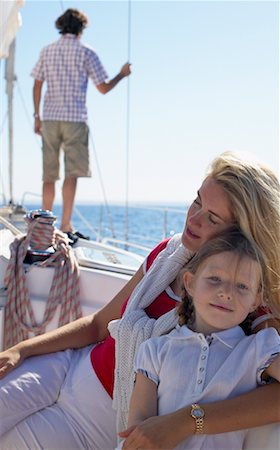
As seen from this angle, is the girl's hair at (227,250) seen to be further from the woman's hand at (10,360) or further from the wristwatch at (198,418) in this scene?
the woman's hand at (10,360)

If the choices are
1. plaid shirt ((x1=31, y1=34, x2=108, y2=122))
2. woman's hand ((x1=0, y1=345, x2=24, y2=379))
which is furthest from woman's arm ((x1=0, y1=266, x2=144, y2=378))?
plaid shirt ((x1=31, y1=34, x2=108, y2=122))

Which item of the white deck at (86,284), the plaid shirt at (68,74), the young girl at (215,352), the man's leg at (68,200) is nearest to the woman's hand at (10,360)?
the young girl at (215,352)

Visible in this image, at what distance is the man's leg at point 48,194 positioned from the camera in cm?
394

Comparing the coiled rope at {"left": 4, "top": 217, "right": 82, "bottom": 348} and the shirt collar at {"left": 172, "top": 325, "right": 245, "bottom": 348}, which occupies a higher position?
the shirt collar at {"left": 172, "top": 325, "right": 245, "bottom": 348}

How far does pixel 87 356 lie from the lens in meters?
1.67

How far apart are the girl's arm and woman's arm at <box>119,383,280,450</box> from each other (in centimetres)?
5

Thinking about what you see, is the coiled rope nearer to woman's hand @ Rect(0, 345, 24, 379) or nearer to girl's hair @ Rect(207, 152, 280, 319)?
woman's hand @ Rect(0, 345, 24, 379)

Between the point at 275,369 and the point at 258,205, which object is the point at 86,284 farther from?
the point at 275,369

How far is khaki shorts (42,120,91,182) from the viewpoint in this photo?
405 centimetres

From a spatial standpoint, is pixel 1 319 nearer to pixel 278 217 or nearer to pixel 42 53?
pixel 278 217

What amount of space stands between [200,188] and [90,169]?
268 centimetres

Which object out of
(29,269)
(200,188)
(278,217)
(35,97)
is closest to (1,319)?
(29,269)

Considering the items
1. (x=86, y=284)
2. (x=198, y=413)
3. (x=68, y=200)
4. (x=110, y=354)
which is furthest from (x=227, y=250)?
(x=68, y=200)

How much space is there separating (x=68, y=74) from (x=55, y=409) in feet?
9.35
